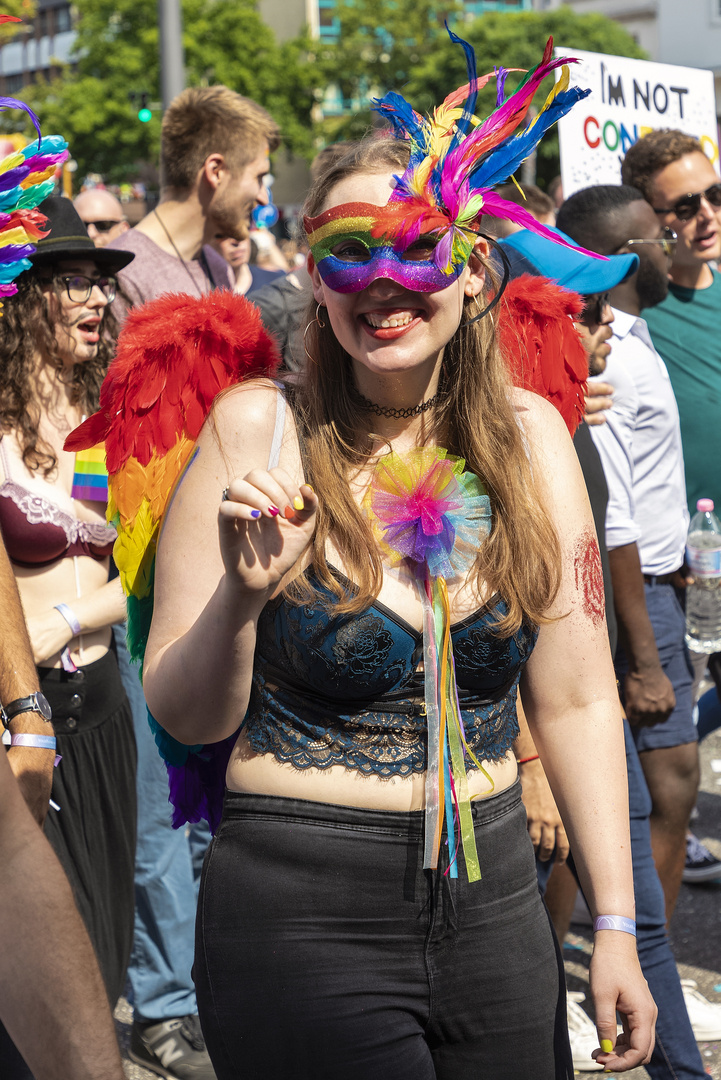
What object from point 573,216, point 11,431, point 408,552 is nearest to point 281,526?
point 408,552

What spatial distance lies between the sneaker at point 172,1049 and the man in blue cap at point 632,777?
1066mm

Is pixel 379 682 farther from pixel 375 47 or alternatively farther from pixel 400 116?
pixel 375 47

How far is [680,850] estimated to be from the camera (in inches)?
126

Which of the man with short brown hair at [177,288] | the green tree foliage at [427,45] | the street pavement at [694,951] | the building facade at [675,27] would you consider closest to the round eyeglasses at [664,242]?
the man with short brown hair at [177,288]

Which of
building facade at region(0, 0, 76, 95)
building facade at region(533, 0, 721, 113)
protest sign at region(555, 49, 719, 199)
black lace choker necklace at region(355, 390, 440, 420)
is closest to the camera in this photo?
black lace choker necklace at region(355, 390, 440, 420)

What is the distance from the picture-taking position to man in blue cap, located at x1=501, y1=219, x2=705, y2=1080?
257 centimetres

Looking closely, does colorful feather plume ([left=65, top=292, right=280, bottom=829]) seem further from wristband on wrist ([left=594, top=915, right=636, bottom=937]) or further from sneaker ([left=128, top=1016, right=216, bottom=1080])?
sneaker ([left=128, top=1016, right=216, bottom=1080])

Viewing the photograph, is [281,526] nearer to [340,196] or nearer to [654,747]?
[340,196]

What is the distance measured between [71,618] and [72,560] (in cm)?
18

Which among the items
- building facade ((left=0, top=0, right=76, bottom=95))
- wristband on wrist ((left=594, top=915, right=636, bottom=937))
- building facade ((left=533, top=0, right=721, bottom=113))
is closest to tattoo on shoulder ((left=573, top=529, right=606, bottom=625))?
wristband on wrist ((left=594, top=915, right=636, bottom=937))

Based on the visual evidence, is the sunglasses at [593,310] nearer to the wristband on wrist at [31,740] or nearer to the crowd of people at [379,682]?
the crowd of people at [379,682]

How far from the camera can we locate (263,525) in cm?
143

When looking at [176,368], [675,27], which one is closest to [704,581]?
[176,368]

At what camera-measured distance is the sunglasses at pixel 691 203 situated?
13.1 feet
